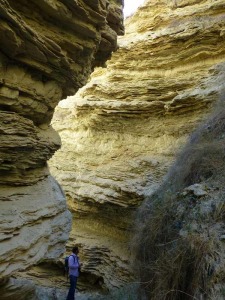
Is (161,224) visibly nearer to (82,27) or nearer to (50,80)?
(50,80)

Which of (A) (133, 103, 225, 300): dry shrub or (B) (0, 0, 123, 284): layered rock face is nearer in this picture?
(A) (133, 103, 225, 300): dry shrub

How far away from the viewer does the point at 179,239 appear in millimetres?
5965

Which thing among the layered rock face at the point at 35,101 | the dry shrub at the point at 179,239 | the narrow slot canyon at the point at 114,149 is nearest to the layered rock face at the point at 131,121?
the narrow slot canyon at the point at 114,149

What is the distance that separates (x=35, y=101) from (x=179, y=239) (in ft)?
13.5

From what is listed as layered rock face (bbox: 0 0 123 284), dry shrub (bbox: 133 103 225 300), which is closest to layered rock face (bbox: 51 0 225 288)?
dry shrub (bbox: 133 103 225 300)

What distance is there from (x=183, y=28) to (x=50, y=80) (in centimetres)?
869

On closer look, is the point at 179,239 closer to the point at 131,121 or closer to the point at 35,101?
the point at 35,101

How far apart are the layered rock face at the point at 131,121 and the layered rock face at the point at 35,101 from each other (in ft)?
12.2

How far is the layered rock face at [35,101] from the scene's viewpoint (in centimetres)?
577

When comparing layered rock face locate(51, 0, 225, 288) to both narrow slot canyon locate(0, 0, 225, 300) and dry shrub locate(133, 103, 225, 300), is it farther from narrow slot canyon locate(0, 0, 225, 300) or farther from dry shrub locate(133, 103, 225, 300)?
dry shrub locate(133, 103, 225, 300)

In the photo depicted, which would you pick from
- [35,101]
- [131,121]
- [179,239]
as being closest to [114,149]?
[131,121]

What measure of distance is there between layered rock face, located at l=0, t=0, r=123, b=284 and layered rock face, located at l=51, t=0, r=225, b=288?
372 cm

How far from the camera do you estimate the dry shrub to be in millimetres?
5289

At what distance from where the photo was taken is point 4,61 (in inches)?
237
